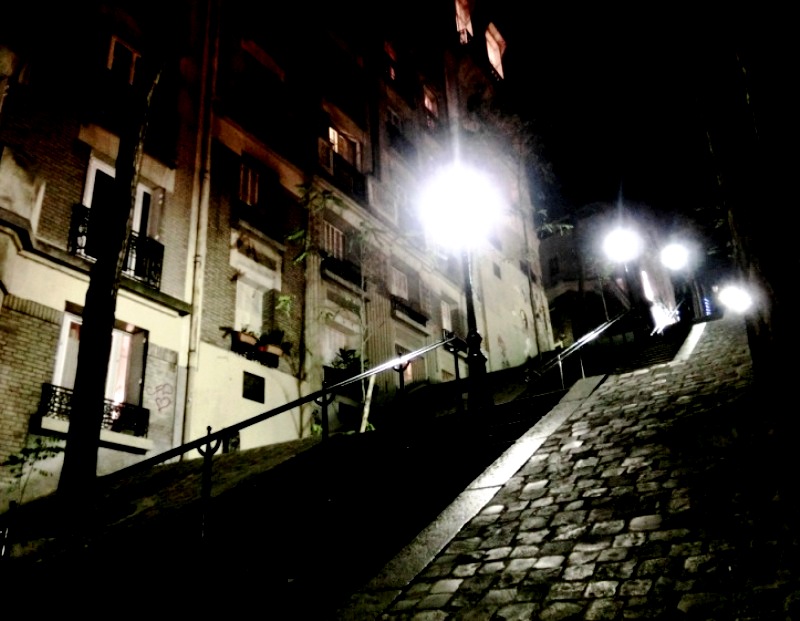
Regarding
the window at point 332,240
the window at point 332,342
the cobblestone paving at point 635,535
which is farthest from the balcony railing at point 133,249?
the cobblestone paving at point 635,535

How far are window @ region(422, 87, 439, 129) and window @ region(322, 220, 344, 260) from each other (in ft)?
38.2

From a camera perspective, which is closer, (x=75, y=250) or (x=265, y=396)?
(x=75, y=250)

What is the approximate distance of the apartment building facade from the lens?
10.9 m

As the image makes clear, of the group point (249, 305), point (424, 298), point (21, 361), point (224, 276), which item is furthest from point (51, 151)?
point (424, 298)

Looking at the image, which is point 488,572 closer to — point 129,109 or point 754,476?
point 754,476

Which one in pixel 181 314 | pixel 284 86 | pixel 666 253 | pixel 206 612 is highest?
pixel 284 86

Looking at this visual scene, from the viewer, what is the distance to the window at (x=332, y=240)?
61.7 feet

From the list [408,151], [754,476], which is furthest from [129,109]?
[408,151]

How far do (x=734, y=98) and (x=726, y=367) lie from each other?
5435 mm

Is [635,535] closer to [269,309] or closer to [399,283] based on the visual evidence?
[269,309]

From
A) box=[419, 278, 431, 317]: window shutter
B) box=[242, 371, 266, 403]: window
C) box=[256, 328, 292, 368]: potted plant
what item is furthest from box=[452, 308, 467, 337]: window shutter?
box=[242, 371, 266, 403]: window

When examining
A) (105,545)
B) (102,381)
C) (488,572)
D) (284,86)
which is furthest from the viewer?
(284,86)

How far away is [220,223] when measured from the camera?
599 inches

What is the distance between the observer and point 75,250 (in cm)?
1162
